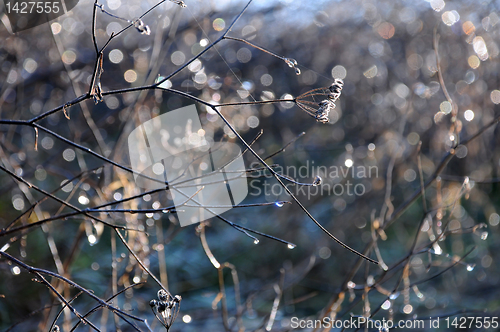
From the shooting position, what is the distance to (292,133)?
4066mm

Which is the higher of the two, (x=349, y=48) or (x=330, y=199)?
(x=349, y=48)

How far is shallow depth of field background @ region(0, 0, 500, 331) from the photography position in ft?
8.59

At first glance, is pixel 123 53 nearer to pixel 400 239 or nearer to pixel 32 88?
pixel 32 88

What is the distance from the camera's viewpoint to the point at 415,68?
4.13m

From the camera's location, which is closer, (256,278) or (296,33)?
(256,278)

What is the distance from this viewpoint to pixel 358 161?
12.9ft

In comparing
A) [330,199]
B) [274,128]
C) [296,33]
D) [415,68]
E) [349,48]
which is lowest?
[330,199]

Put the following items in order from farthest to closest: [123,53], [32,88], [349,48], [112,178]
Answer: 1. [349,48]
2. [123,53]
3. [32,88]
4. [112,178]

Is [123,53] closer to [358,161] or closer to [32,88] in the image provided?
[32,88]

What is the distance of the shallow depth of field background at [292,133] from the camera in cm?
262

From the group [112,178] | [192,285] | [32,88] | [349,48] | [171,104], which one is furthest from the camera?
[349,48]

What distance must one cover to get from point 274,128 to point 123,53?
6.14 ft

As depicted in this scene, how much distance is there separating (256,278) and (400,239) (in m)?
1.76

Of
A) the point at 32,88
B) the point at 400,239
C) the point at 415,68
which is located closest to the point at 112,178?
the point at 32,88
